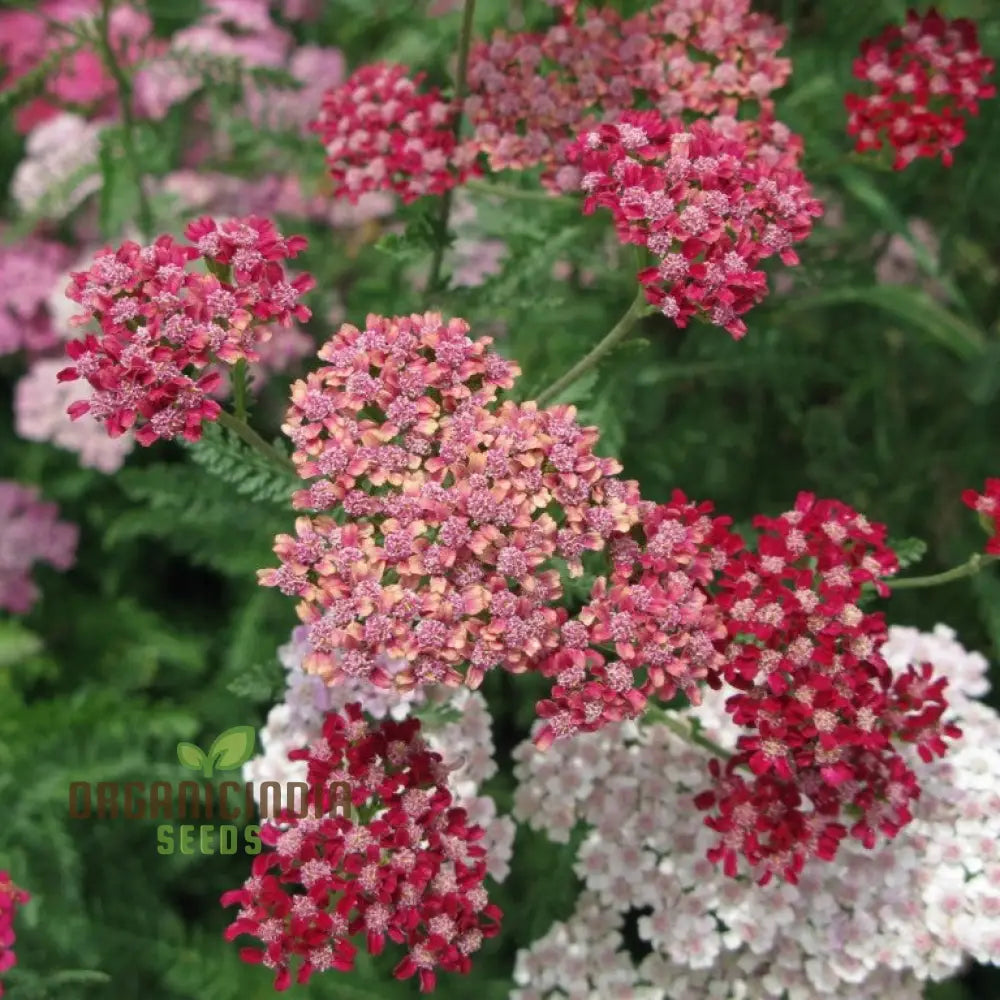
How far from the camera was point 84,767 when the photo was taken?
9.50 feet

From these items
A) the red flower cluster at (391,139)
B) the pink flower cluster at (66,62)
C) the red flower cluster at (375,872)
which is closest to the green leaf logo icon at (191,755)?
the red flower cluster at (375,872)

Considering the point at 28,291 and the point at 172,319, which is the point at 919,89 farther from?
the point at 28,291

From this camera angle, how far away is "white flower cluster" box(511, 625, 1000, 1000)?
92.2 inches

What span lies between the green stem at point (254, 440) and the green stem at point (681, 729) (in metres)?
0.84

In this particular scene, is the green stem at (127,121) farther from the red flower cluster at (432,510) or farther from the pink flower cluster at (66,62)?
the red flower cluster at (432,510)

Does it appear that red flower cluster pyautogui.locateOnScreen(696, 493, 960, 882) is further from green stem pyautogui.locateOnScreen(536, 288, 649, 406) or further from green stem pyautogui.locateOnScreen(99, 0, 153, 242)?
green stem pyautogui.locateOnScreen(99, 0, 153, 242)

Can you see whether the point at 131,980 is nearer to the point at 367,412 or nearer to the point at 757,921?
the point at 757,921

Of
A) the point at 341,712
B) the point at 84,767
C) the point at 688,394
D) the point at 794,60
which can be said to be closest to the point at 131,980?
the point at 84,767

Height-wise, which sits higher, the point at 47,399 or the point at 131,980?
the point at 47,399

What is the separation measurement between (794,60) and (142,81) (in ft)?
7.41

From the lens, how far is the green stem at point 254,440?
1.93 meters

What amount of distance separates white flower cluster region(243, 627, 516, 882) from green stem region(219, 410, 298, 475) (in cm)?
41

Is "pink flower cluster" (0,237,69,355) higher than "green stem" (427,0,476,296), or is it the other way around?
"green stem" (427,0,476,296)

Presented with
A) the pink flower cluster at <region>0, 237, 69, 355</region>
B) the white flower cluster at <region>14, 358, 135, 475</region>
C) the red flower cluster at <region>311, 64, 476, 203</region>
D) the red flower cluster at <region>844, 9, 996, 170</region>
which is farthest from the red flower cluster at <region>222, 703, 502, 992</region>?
the pink flower cluster at <region>0, 237, 69, 355</region>
